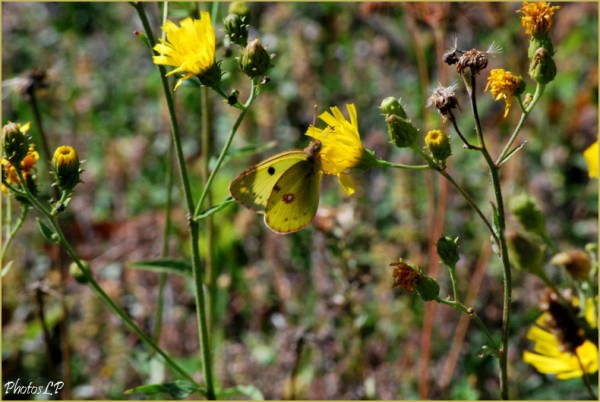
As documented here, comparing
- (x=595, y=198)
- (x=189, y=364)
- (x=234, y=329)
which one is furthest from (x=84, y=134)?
(x=595, y=198)

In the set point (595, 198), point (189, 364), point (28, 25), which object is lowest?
point (189, 364)

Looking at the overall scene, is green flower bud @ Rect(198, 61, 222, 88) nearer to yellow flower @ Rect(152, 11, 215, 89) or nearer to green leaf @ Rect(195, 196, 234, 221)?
yellow flower @ Rect(152, 11, 215, 89)

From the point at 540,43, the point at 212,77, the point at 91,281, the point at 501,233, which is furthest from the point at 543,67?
the point at 91,281

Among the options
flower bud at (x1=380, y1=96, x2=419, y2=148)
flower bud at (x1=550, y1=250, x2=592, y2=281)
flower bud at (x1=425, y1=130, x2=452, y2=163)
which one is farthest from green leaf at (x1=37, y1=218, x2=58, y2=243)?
flower bud at (x1=550, y1=250, x2=592, y2=281)

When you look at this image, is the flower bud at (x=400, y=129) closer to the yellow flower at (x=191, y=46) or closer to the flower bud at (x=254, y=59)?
the flower bud at (x=254, y=59)

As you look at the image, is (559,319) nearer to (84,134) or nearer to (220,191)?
(220,191)
